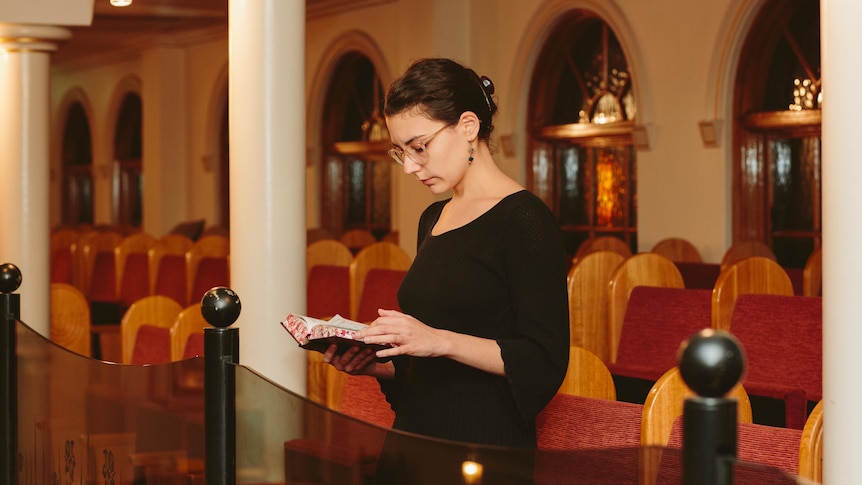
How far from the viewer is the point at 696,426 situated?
1269 millimetres

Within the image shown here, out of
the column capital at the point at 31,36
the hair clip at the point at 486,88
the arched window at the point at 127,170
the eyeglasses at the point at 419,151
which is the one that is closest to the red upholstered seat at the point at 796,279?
the column capital at the point at 31,36

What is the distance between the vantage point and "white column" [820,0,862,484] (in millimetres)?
2176

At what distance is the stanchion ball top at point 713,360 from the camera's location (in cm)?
121

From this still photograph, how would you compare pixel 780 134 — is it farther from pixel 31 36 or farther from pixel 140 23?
pixel 140 23

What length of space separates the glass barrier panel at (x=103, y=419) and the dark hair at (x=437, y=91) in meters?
0.66

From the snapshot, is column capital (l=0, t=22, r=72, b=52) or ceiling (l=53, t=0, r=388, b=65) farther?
ceiling (l=53, t=0, r=388, b=65)

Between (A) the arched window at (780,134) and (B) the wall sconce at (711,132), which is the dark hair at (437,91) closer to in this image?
(A) the arched window at (780,134)

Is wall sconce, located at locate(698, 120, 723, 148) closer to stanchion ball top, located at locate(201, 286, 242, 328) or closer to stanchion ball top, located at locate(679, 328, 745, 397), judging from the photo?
stanchion ball top, located at locate(201, 286, 242, 328)

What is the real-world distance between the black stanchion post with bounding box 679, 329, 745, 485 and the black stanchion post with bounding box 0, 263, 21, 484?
2.82 m

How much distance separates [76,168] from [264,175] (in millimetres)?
15219

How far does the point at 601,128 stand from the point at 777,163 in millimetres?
1557

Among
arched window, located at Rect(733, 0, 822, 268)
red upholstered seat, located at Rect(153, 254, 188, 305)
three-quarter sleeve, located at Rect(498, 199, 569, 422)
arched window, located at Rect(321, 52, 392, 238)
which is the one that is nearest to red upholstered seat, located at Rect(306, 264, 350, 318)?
red upholstered seat, located at Rect(153, 254, 188, 305)

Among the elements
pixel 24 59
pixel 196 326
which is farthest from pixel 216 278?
pixel 196 326

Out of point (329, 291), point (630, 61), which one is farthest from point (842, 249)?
point (630, 61)
